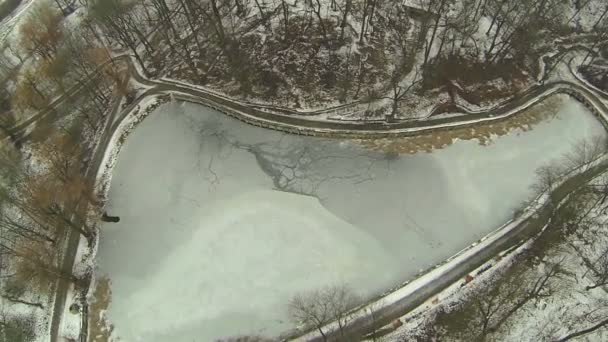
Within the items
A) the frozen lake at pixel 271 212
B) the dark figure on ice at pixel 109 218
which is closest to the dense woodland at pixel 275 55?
the dark figure on ice at pixel 109 218

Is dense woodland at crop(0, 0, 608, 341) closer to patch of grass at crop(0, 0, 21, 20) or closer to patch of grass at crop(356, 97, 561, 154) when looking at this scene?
patch of grass at crop(356, 97, 561, 154)

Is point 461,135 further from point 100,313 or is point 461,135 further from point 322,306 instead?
point 100,313

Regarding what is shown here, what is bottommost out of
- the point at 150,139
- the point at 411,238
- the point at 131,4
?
the point at 411,238

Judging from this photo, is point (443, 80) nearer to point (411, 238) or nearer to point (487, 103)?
point (487, 103)

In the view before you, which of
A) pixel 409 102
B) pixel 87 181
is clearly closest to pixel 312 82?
pixel 409 102

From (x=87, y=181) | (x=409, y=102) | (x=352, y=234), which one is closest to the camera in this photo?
(x=352, y=234)

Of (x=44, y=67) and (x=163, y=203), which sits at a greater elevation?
(x=44, y=67)

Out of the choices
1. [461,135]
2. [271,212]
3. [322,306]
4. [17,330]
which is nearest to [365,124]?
[461,135]

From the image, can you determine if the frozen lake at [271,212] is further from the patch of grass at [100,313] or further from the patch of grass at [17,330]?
the patch of grass at [17,330]
